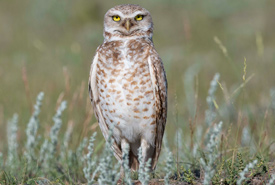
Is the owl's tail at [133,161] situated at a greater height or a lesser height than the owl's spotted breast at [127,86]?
lesser

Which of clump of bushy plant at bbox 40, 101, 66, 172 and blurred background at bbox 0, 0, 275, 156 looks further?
blurred background at bbox 0, 0, 275, 156

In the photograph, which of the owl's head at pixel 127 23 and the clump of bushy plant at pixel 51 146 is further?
the owl's head at pixel 127 23

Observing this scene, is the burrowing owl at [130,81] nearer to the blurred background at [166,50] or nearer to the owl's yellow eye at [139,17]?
the owl's yellow eye at [139,17]

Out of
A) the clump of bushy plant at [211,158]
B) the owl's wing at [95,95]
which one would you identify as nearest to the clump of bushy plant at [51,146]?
the owl's wing at [95,95]

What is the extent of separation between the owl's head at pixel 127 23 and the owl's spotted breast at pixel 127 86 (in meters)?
0.11

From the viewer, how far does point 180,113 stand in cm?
688

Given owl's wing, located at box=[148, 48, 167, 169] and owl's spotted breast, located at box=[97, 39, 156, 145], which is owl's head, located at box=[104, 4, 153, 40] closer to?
owl's spotted breast, located at box=[97, 39, 156, 145]

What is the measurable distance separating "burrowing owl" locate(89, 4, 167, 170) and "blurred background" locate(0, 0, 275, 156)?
94 cm

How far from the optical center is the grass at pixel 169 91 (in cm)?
343

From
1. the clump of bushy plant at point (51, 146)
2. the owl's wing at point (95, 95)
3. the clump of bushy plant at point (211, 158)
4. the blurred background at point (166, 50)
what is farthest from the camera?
the blurred background at point (166, 50)

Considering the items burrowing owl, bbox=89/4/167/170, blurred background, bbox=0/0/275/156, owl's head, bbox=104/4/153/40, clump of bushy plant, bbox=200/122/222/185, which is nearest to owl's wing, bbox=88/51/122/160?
burrowing owl, bbox=89/4/167/170

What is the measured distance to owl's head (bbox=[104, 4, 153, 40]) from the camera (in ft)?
13.0

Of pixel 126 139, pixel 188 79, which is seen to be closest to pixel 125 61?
pixel 126 139

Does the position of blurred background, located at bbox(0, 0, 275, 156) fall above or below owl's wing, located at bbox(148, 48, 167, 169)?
above
